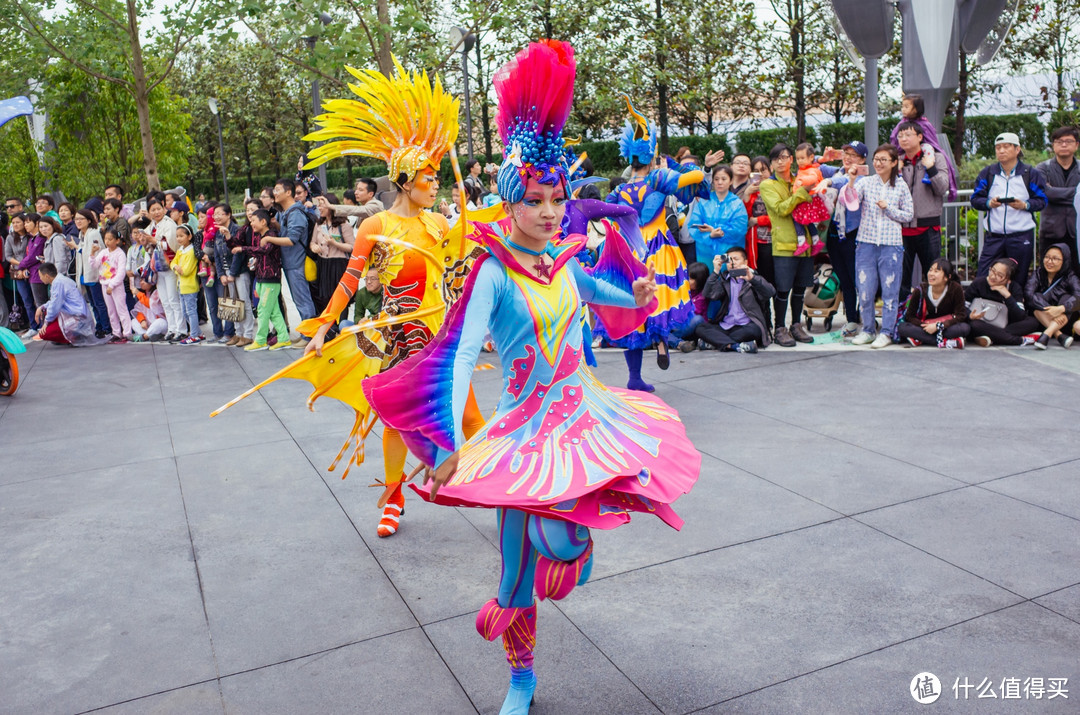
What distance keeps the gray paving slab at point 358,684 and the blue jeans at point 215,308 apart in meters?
8.87

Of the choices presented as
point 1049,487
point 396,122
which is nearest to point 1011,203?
point 1049,487

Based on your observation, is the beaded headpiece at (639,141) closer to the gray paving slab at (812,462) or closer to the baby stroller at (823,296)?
the gray paving slab at (812,462)

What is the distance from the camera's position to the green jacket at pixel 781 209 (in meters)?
9.42

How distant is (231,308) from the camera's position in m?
11.5

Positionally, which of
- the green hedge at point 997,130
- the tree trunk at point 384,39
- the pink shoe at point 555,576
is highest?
the tree trunk at point 384,39

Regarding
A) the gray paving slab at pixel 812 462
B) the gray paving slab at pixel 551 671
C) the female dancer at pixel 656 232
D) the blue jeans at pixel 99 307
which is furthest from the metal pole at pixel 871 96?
the blue jeans at pixel 99 307

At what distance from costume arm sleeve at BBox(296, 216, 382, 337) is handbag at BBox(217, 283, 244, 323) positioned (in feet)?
22.8

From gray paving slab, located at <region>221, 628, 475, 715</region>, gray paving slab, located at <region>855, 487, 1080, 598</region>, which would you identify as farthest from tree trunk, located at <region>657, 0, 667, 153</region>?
gray paving slab, located at <region>221, 628, 475, 715</region>

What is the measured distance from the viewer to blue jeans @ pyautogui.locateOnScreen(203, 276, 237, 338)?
11977mm

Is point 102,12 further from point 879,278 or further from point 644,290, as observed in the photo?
point 644,290

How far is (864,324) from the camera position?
9.25 m

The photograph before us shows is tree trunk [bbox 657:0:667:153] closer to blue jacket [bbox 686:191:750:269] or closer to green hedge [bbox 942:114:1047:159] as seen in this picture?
green hedge [bbox 942:114:1047:159]

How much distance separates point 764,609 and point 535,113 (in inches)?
88.2

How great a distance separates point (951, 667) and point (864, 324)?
629 centimetres
